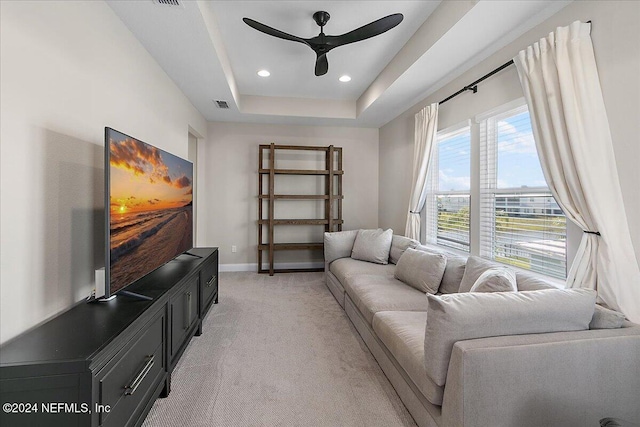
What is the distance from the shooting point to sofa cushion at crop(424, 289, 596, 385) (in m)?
1.29

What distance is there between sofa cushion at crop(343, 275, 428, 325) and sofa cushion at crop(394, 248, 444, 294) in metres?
0.07

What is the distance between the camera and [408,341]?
170cm

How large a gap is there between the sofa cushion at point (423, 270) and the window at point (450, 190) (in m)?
0.67

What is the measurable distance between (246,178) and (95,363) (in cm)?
420

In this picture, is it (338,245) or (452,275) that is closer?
(452,275)

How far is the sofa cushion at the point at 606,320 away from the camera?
1407 mm

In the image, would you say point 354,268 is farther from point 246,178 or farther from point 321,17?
point 246,178

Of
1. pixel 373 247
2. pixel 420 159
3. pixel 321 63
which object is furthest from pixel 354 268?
pixel 321 63

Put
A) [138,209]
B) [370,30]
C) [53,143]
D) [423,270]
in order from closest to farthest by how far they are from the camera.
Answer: [53,143] < [138,209] < [370,30] < [423,270]

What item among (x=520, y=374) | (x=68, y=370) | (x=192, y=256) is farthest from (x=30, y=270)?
(x=520, y=374)

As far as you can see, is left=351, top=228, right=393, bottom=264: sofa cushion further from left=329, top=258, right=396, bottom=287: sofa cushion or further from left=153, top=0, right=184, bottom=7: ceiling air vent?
left=153, top=0, right=184, bottom=7: ceiling air vent

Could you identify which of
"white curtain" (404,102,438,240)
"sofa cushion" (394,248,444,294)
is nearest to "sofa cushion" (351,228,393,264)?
"white curtain" (404,102,438,240)

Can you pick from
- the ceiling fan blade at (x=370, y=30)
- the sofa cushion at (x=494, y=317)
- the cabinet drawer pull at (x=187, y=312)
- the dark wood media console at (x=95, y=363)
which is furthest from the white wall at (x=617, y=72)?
the cabinet drawer pull at (x=187, y=312)

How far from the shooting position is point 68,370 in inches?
40.5
